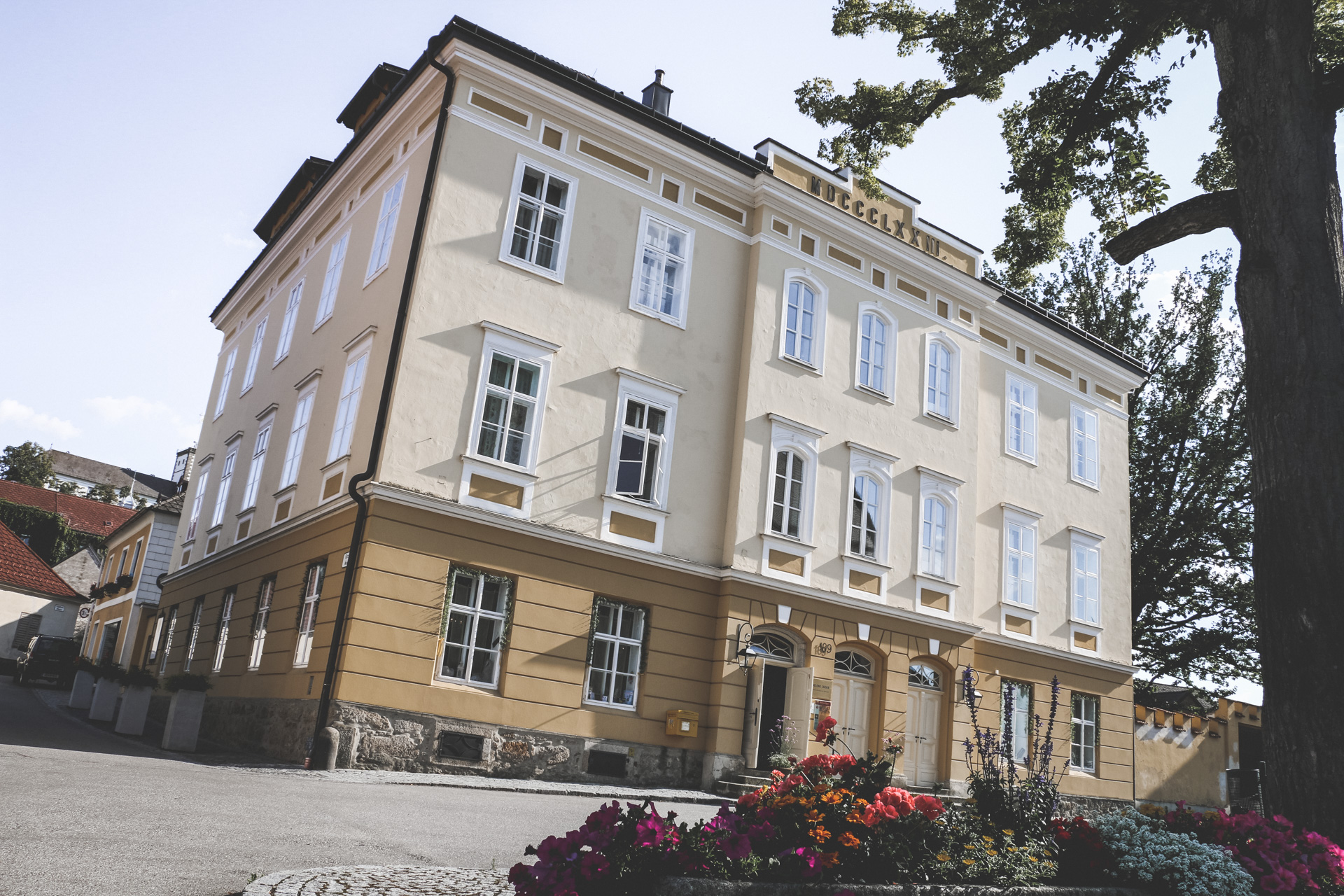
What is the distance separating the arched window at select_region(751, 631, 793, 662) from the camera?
59.5 ft

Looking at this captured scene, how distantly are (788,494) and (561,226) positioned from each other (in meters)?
6.24

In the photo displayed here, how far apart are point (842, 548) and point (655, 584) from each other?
415cm

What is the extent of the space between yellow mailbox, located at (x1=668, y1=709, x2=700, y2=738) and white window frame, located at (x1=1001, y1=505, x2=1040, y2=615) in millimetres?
8679

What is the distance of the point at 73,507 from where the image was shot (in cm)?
6406

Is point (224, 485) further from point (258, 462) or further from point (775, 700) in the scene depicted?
point (775, 700)

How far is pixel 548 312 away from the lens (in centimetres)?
1667

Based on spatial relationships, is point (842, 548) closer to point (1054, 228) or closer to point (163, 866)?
point (1054, 228)

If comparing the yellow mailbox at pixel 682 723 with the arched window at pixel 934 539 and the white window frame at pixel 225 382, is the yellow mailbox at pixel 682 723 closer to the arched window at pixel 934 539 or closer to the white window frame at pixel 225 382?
the arched window at pixel 934 539

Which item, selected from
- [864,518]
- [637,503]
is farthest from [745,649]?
[864,518]

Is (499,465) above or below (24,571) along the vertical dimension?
below

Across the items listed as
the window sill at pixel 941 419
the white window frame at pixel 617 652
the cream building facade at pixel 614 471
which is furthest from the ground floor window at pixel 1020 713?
the white window frame at pixel 617 652

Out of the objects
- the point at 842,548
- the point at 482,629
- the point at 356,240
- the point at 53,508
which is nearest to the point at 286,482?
the point at 356,240

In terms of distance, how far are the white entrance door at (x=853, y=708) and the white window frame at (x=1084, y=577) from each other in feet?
22.4

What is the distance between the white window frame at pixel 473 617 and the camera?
14.9 meters
